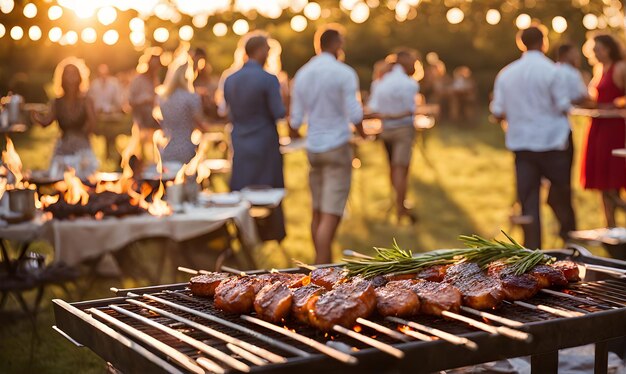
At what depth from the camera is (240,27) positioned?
42750 mm

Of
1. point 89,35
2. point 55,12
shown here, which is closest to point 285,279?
point 55,12

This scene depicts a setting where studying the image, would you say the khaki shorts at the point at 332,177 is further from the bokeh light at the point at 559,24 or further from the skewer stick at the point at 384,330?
the bokeh light at the point at 559,24

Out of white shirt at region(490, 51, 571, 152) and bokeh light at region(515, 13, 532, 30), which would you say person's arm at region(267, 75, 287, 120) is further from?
bokeh light at region(515, 13, 532, 30)

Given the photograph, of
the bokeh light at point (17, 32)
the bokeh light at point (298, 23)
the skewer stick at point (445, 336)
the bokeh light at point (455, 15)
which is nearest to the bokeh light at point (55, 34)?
the bokeh light at point (17, 32)

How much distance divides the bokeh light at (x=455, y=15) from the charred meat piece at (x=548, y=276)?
136ft

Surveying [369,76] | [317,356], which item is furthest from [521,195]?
[369,76]

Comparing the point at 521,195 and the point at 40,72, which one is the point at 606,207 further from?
the point at 40,72

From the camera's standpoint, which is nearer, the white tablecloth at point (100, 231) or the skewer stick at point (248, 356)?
the skewer stick at point (248, 356)

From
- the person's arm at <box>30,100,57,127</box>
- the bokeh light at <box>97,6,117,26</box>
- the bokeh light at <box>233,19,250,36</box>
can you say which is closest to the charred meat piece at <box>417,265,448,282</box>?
the person's arm at <box>30,100,57,127</box>

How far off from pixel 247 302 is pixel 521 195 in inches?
258

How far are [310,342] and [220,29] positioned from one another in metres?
40.1

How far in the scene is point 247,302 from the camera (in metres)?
3.42

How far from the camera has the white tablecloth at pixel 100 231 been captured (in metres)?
7.16

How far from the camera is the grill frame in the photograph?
278cm
